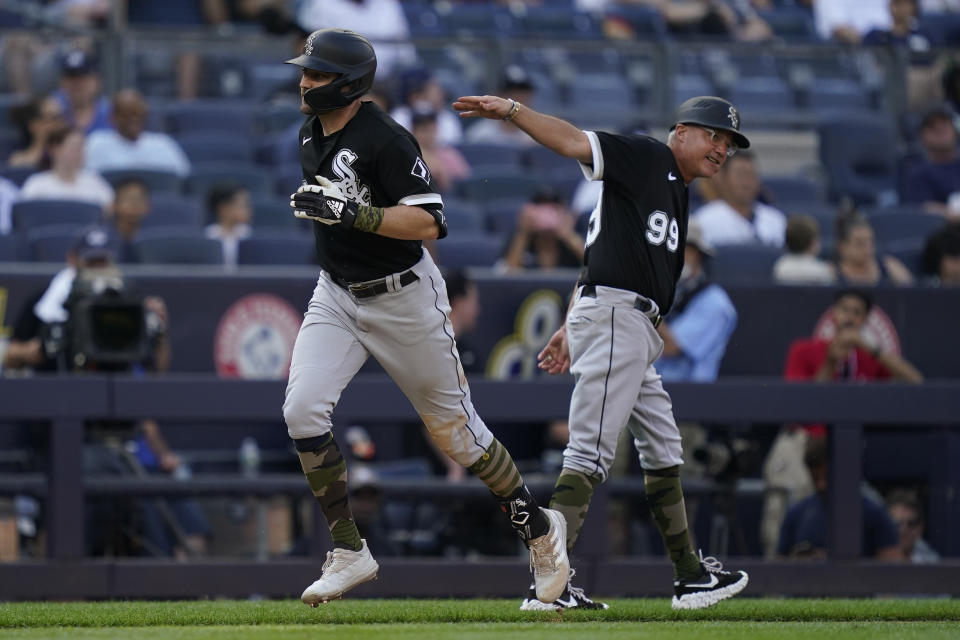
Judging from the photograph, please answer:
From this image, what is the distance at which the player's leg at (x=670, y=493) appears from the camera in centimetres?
579

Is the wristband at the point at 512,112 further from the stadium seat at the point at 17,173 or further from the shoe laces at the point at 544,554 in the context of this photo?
the stadium seat at the point at 17,173

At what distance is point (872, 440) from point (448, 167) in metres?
3.99

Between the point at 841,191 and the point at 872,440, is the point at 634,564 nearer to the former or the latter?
the point at 872,440

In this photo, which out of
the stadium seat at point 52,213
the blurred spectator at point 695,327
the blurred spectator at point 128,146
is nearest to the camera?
the blurred spectator at point 695,327

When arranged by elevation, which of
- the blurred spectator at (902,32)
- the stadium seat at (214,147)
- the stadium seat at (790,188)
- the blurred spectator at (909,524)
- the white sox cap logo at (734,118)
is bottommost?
the blurred spectator at (909,524)

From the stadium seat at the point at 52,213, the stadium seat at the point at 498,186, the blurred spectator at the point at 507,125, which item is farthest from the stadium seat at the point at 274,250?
the blurred spectator at the point at 507,125

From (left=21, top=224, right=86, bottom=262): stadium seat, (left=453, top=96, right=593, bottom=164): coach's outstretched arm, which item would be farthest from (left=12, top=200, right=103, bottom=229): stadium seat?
(left=453, top=96, right=593, bottom=164): coach's outstretched arm

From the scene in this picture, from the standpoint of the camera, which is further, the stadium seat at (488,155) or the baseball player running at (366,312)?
the stadium seat at (488,155)

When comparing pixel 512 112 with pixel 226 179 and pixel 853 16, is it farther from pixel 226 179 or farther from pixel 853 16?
pixel 853 16

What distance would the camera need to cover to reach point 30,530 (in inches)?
302

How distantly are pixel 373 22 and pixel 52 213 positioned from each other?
3794 millimetres

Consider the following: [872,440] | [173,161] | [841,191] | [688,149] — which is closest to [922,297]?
[872,440]

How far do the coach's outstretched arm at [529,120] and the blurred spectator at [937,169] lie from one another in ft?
22.1

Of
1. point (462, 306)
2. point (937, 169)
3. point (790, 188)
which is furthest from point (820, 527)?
point (937, 169)
